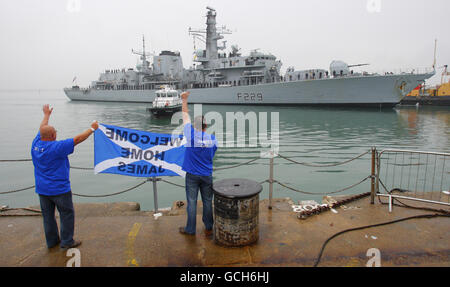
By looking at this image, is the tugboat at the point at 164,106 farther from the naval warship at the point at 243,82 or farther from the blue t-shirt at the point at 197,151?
the blue t-shirt at the point at 197,151

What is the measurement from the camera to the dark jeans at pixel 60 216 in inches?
133

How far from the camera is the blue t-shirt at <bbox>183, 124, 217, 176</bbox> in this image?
3627 mm

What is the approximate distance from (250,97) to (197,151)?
4618cm

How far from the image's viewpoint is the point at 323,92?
40531mm

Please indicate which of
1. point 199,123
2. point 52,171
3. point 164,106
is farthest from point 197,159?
point 164,106

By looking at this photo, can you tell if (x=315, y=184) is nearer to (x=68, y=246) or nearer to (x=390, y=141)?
(x=68, y=246)

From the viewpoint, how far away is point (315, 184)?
30.8 ft

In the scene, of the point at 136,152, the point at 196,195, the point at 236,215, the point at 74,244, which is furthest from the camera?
the point at 136,152

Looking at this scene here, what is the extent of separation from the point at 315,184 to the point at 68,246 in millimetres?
7903

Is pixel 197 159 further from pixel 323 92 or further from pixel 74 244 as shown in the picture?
pixel 323 92

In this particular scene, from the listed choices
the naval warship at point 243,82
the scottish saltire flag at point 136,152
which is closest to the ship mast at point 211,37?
the naval warship at point 243,82

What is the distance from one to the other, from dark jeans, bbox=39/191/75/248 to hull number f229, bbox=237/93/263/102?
45.5 meters
